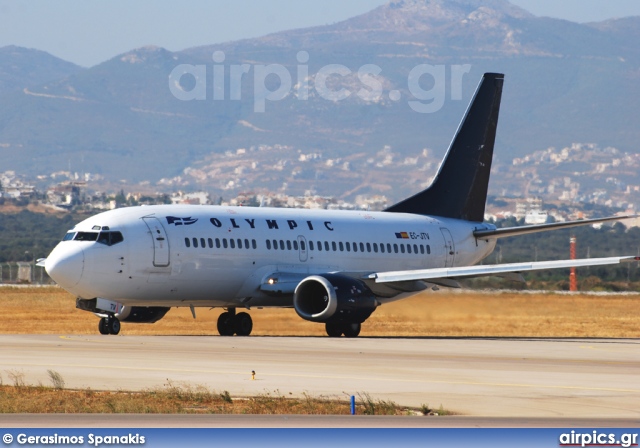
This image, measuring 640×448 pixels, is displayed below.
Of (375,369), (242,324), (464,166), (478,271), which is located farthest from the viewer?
(464,166)

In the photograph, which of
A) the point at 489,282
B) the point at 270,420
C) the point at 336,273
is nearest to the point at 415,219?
the point at 336,273

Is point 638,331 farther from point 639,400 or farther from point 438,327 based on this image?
point 639,400

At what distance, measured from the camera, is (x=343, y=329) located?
141 feet

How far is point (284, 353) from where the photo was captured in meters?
32.3

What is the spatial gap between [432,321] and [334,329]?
618cm

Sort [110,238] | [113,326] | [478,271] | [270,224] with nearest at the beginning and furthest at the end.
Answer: [110,238], [113,326], [478,271], [270,224]

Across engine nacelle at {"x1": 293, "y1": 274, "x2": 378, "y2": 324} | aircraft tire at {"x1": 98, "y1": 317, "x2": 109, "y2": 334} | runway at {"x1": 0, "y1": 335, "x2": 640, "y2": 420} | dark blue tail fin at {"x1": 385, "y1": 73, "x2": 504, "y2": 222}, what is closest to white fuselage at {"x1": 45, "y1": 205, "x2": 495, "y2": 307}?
aircraft tire at {"x1": 98, "y1": 317, "x2": 109, "y2": 334}

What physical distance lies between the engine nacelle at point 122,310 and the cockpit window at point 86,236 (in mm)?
1714

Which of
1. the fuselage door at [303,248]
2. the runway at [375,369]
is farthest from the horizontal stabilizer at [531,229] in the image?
the fuselage door at [303,248]

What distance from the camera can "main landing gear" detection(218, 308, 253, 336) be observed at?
4422 cm

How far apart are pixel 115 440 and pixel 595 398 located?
935cm

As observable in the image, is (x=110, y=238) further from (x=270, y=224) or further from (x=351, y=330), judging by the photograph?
(x=351, y=330)

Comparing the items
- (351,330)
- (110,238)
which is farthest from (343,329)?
(110,238)

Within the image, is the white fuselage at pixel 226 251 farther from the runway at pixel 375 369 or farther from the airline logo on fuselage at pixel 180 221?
the runway at pixel 375 369
